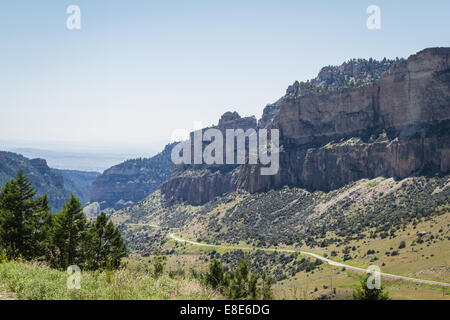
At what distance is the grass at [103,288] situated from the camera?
1365 cm

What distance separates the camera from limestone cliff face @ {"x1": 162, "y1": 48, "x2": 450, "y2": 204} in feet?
422

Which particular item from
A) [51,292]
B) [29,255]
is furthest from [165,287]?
[29,255]

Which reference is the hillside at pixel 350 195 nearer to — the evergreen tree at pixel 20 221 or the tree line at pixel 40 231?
the tree line at pixel 40 231

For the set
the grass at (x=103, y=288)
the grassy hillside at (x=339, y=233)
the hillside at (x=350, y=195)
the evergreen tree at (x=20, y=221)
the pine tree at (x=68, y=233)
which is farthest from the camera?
the hillside at (x=350, y=195)

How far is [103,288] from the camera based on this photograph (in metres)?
14.3

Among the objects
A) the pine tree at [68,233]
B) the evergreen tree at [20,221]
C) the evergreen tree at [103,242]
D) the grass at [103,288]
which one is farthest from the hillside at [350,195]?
the grass at [103,288]

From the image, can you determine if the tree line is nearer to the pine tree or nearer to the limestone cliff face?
the pine tree

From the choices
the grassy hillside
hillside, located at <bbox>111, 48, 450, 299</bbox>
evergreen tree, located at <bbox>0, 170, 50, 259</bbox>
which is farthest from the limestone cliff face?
evergreen tree, located at <bbox>0, 170, 50, 259</bbox>

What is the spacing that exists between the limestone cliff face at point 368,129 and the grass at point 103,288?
12540 centimetres

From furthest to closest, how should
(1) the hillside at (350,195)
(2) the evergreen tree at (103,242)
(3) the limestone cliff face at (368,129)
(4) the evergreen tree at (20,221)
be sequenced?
(3) the limestone cliff face at (368,129) < (1) the hillside at (350,195) < (2) the evergreen tree at (103,242) < (4) the evergreen tree at (20,221)

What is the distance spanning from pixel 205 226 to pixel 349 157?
70.8 m

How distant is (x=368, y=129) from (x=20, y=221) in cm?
14087

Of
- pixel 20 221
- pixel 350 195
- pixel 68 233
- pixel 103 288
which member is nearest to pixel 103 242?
pixel 68 233

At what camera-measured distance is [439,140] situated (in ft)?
408
